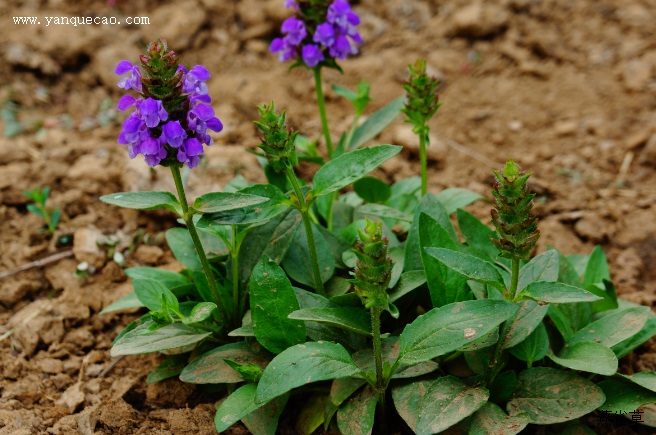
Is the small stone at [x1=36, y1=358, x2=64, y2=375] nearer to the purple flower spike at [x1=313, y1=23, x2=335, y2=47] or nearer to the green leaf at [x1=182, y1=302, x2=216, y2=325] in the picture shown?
the green leaf at [x1=182, y1=302, x2=216, y2=325]

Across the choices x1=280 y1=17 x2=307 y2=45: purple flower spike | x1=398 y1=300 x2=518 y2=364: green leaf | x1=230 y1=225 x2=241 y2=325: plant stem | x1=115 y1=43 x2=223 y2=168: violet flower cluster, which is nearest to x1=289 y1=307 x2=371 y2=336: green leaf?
x1=398 y1=300 x2=518 y2=364: green leaf

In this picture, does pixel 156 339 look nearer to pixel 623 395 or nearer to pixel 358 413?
pixel 358 413

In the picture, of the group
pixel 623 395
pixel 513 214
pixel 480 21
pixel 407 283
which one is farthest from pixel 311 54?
pixel 480 21

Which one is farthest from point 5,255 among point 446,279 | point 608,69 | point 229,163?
point 608,69

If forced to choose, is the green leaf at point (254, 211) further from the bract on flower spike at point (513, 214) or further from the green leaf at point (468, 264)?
the bract on flower spike at point (513, 214)

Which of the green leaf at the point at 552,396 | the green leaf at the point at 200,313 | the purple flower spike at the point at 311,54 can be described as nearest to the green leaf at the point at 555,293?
the green leaf at the point at 552,396

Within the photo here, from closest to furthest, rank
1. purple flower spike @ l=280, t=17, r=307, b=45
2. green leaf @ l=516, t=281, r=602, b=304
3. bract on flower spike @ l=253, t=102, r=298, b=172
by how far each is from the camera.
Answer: green leaf @ l=516, t=281, r=602, b=304, bract on flower spike @ l=253, t=102, r=298, b=172, purple flower spike @ l=280, t=17, r=307, b=45
